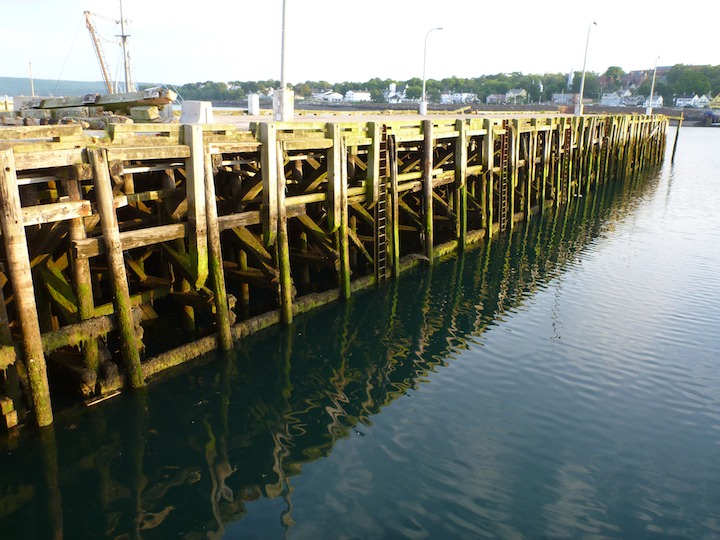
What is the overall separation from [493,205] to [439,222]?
12.4ft

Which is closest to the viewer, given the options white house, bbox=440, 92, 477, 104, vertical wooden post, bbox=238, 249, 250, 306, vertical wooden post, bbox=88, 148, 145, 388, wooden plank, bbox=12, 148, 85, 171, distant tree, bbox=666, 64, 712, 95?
wooden plank, bbox=12, 148, 85, 171

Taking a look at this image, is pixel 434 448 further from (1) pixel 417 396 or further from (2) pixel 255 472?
(2) pixel 255 472

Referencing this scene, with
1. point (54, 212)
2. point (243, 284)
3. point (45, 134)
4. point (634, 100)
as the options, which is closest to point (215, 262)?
point (54, 212)

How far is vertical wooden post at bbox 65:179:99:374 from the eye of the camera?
8047mm

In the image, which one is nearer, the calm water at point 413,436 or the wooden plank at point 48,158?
the calm water at point 413,436

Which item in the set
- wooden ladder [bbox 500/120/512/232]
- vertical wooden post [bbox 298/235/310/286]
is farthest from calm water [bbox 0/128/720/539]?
wooden ladder [bbox 500/120/512/232]

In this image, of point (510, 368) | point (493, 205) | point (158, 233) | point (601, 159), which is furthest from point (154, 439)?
point (601, 159)

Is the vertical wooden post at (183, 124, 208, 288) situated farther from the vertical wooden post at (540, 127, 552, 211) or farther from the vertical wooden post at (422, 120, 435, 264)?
the vertical wooden post at (540, 127, 552, 211)

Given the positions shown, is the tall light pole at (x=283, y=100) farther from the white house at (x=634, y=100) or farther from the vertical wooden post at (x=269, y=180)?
the white house at (x=634, y=100)

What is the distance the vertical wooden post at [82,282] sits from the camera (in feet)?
26.4

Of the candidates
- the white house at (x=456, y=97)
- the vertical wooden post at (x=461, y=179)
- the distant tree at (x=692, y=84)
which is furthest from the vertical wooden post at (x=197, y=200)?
the distant tree at (x=692, y=84)

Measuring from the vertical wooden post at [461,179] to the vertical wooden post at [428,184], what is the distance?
158 centimetres

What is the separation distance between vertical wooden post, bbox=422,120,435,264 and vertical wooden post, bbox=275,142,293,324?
16.7 ft

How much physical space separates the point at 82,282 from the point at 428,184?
9.41 m
